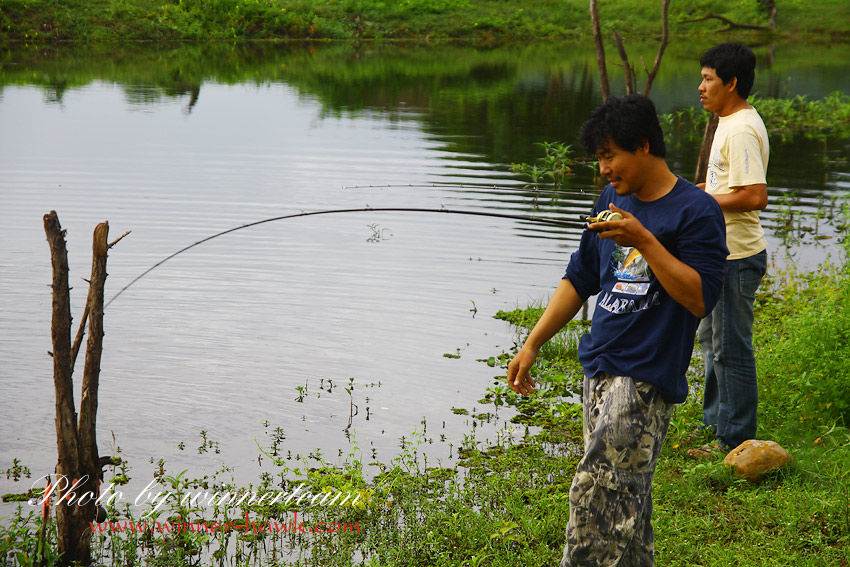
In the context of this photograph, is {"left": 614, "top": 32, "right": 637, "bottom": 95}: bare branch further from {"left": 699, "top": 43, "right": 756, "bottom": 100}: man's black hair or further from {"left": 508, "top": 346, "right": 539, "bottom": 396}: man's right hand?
{"left": 508, "top": 346, "right": 539, "bottom": 396}: man's right hand

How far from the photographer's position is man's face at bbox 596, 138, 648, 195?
8.36 ft

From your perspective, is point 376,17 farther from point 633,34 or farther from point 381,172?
point 381,172

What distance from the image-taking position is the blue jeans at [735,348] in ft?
12.9

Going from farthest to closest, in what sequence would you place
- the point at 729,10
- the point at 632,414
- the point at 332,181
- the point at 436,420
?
the point at 729,10 → the point at 332,181 → the point at 436,420 → the point at 632,414

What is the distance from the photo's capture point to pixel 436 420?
516 centimetres

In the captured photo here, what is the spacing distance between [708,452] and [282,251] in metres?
5.61

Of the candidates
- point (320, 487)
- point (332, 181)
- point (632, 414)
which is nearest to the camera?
point (632, 414)

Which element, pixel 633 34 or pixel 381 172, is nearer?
pixel 381 172

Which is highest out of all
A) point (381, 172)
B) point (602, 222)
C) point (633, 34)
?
point (633, 34)

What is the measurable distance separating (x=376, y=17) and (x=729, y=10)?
56.2ft

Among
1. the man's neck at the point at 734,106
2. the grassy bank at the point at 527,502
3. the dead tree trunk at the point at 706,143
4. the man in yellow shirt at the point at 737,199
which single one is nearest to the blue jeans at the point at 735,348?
the man in yellow shirt at the point at 737,199

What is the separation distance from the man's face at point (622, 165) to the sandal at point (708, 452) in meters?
2.14

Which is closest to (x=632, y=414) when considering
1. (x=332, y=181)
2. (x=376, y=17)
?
(x=332, y=181)

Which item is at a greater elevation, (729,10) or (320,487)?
(729,10)
